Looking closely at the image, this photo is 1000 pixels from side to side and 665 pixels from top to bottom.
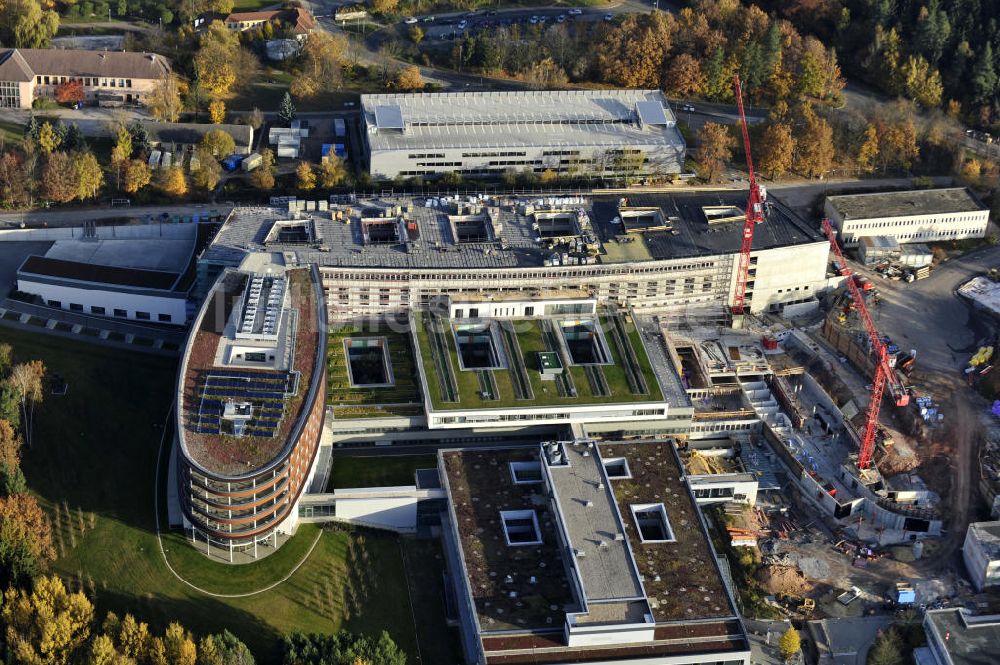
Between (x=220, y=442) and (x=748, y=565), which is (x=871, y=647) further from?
(x=220, y=442)

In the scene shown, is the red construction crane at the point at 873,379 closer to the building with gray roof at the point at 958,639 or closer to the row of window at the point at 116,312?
the building with gray roof at the point at 958,639

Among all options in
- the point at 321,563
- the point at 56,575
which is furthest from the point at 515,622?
the point at 56,575

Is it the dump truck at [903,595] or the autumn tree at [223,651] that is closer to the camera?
the autumn tree at [223,651]

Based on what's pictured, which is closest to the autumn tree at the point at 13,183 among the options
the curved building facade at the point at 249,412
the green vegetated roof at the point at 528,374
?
the curved building facade at the point at 249,412

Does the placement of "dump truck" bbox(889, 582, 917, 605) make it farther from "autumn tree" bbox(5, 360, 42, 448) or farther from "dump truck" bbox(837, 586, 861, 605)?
"autumn tree" bbox(5, 360, 42, 448)

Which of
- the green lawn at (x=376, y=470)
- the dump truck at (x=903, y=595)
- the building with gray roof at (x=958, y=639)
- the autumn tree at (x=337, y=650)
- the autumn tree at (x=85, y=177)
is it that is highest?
the autumn tree at (x=85, y=177)
